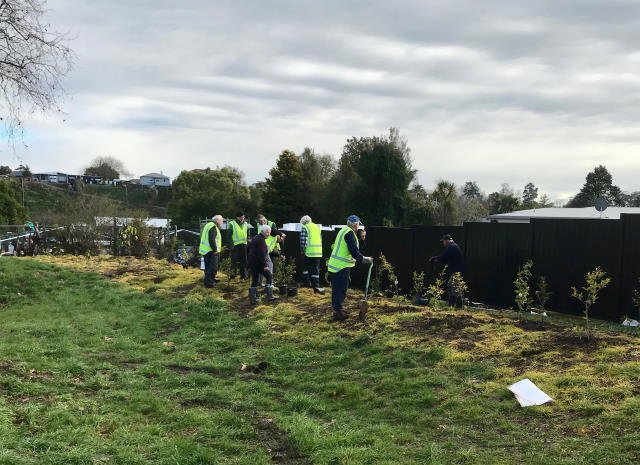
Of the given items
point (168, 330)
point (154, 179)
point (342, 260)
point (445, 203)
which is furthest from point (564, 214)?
point (154, 179)

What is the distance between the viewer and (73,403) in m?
6.07

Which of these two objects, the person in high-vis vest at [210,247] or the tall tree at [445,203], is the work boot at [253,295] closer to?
the person in high-vis vest at [210,247]

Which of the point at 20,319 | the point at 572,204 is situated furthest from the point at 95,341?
the point at 572,204

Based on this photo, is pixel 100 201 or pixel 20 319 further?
pixel 100 201

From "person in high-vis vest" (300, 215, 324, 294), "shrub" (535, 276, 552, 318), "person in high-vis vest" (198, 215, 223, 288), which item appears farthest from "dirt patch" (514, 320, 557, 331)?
"person in high-vis vest" (198, 215, 223, 288)

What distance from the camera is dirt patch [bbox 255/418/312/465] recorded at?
4.81 metres

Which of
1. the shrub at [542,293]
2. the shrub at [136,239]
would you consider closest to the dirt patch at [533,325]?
the shrub at [542,293]

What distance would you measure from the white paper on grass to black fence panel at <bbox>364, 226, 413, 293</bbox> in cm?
979

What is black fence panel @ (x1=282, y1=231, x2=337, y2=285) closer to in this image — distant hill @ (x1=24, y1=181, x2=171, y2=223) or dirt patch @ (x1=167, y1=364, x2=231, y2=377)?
dirt patch @ (x1=167, y1=364, x2=231, y2=377)

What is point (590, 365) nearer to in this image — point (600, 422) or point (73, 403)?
point (600, 422)

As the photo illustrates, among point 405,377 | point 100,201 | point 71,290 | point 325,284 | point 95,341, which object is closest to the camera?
point 405,377

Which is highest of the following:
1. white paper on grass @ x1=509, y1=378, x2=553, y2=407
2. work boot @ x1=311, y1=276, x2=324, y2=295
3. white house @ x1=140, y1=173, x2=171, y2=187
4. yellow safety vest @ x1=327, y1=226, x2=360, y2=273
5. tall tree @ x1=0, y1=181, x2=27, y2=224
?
white house @ x1=140, y1=173, x2=171, y2=187

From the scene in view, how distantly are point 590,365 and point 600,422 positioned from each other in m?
1.34

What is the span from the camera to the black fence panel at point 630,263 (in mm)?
11055
